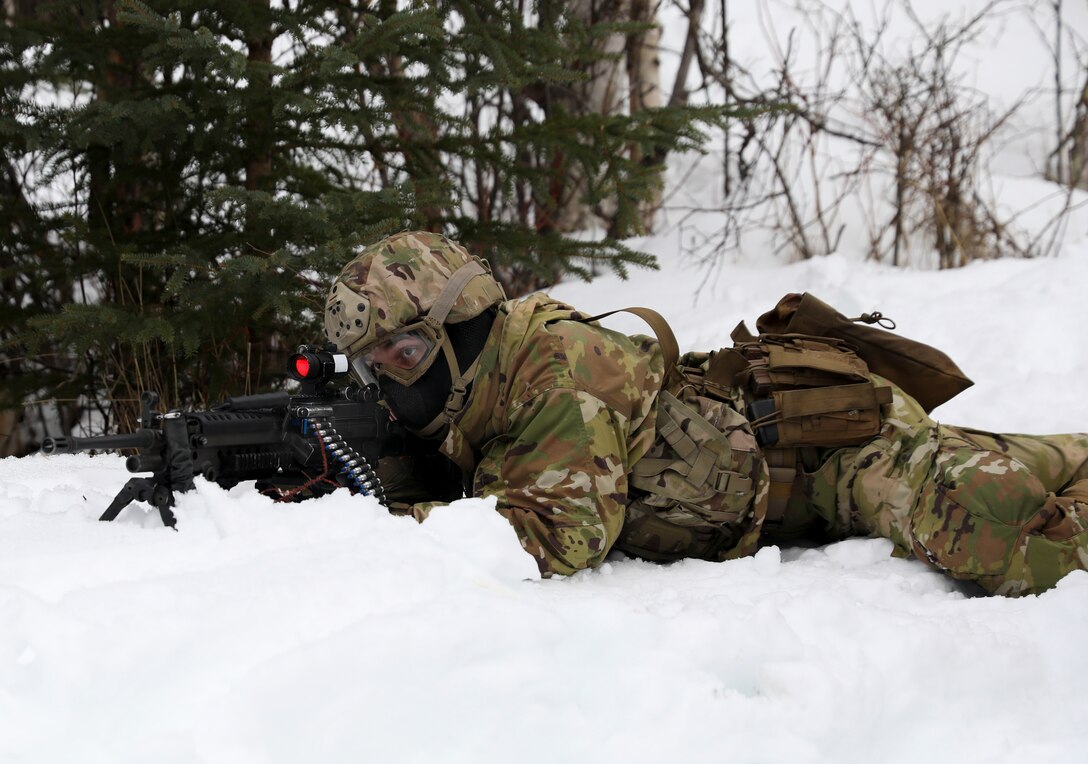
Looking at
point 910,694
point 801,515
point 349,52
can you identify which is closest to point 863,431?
point 801,515

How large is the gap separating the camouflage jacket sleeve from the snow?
95 mm

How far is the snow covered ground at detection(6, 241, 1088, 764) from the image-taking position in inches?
56.1

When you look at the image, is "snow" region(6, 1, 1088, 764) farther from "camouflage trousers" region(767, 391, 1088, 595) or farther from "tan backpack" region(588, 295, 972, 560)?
"tan backpack" region(588, 295, 972, 560)

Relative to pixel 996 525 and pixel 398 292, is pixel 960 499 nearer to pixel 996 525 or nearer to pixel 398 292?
pixel 996 525

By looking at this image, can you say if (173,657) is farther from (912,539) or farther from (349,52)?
(349,52)

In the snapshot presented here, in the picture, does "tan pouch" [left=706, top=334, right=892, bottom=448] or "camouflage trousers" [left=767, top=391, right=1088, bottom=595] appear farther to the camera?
"tan pouch" [left=706, top=334, right=892, bottom=448]

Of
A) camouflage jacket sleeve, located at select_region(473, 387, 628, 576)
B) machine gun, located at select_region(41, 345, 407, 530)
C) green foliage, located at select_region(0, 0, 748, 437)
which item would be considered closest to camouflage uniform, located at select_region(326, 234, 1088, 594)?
camouflage jacket sleeve, located at select_region(473, 387, 628, 576)

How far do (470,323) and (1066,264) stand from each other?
4003mm

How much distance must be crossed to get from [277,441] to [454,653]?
989 mm

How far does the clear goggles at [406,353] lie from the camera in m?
2.54

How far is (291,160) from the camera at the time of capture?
14.7 feet

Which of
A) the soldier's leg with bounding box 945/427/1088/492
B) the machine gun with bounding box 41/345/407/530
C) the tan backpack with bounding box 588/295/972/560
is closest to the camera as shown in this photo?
the machine gun with bounding box 41/345/407/530

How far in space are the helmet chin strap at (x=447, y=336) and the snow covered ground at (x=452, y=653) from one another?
1.37 ft

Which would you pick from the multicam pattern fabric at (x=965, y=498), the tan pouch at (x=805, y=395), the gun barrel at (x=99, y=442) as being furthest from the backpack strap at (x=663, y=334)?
the gun barrel at (x=99, y=442)
